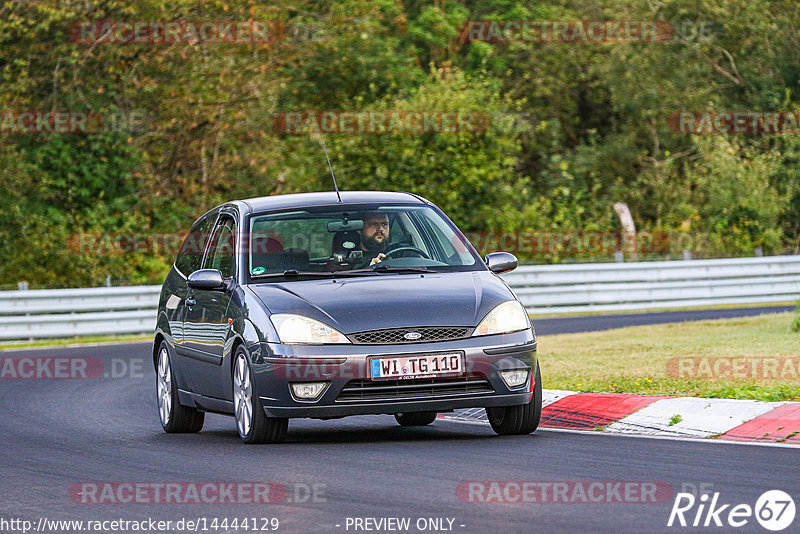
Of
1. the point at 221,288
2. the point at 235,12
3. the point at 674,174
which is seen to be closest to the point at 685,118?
the point at 674,174

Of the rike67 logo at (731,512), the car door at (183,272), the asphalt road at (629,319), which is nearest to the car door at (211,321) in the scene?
the car door at (183,272)

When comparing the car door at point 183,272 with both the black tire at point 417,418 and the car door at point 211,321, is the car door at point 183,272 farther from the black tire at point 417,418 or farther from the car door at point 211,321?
the black tire at point 417,418

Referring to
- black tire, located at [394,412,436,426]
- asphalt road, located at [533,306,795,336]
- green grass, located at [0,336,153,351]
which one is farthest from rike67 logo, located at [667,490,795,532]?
green grass, located at [0,336,153,351]

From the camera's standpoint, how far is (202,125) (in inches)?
1362

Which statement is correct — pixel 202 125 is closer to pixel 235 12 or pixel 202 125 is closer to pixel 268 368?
pixel 235 12

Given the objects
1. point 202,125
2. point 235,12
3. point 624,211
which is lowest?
point 624,211

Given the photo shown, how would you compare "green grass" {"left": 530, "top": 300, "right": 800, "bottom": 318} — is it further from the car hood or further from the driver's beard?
the car hood

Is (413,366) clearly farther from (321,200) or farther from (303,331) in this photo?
(321,200)

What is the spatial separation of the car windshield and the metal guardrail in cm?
1451

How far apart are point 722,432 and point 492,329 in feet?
5.31

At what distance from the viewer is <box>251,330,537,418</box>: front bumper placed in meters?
9.44

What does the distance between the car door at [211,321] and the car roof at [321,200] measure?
0.25 metres

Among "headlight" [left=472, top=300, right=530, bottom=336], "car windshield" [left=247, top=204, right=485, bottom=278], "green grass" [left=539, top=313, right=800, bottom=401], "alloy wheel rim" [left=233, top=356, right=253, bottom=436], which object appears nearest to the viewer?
"headlight" [left=472, top=300, right=530, bottom=336]

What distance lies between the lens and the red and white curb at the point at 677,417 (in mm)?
9508
